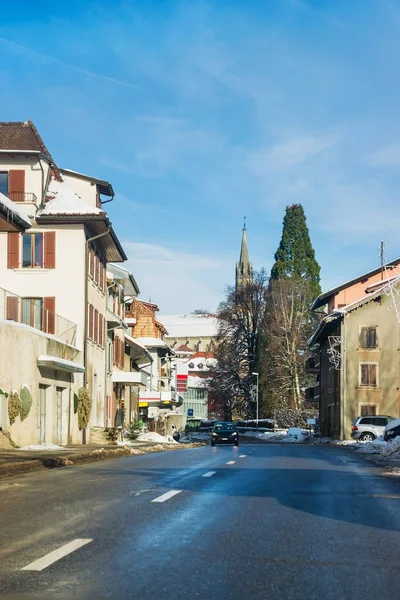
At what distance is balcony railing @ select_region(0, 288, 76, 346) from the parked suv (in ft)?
63.5

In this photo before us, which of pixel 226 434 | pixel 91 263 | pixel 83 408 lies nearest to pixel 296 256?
pixel 226 434

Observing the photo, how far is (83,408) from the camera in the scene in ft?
121

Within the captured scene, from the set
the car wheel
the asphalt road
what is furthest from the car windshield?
the asphalt road

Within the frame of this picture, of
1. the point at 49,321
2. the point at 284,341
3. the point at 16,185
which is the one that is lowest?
the point at 49,321

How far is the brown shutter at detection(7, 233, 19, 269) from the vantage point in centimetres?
3847

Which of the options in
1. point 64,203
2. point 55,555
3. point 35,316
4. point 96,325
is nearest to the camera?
point 55,555

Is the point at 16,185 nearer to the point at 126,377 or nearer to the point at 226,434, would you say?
the point at 126,377

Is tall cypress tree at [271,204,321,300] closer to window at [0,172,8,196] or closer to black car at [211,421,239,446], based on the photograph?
black car at [211,421,239,446]

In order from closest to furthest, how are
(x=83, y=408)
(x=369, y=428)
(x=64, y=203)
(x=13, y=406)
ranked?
(x=13, y=406), (x=83, y=408), (x=64, y=203), (x=369, y=428)

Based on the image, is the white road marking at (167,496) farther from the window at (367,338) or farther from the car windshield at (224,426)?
the window at (367,338)

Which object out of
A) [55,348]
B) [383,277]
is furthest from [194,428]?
[55,348]

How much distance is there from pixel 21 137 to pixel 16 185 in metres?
2.60

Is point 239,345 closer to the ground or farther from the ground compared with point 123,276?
closer to the ground

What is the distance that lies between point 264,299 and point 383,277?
54.0ft
